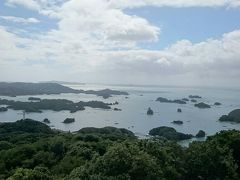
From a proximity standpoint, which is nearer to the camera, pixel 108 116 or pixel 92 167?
pixel 92 167

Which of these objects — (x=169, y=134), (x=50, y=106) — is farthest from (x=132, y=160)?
(x=50, y=106)

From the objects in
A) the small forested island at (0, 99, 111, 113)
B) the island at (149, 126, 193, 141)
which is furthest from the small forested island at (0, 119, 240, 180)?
the small forested island at (0, 99, 111, 113)

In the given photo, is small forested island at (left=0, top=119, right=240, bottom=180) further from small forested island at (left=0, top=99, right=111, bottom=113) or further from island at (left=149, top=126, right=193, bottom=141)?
small forested island at (left=0, top=99, right=111, bottom=113)

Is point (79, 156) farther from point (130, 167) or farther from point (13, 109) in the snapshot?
point (13, 109)

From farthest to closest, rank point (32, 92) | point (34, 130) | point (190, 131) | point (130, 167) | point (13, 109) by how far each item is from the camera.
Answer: point (32, 92) → point (13, 109) → point (190, 131) → point (34, 130) → point (130, 167)

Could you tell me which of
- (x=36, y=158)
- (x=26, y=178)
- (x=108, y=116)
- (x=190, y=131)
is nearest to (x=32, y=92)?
(x=108, y=116)

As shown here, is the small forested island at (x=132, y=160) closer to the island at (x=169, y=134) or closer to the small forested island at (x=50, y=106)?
the island at (x=169, y=134)

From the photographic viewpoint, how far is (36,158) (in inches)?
1104

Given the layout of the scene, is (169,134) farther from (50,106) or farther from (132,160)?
(50,106)

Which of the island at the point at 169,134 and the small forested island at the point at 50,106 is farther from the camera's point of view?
the small forested island at the point at 50,106

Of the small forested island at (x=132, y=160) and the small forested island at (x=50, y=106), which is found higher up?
the small forested island at (x=132, y=160)

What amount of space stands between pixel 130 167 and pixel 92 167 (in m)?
1.69

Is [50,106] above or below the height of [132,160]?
below

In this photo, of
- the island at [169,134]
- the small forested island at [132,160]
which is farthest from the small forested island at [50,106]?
the small forested island at [132,160]
